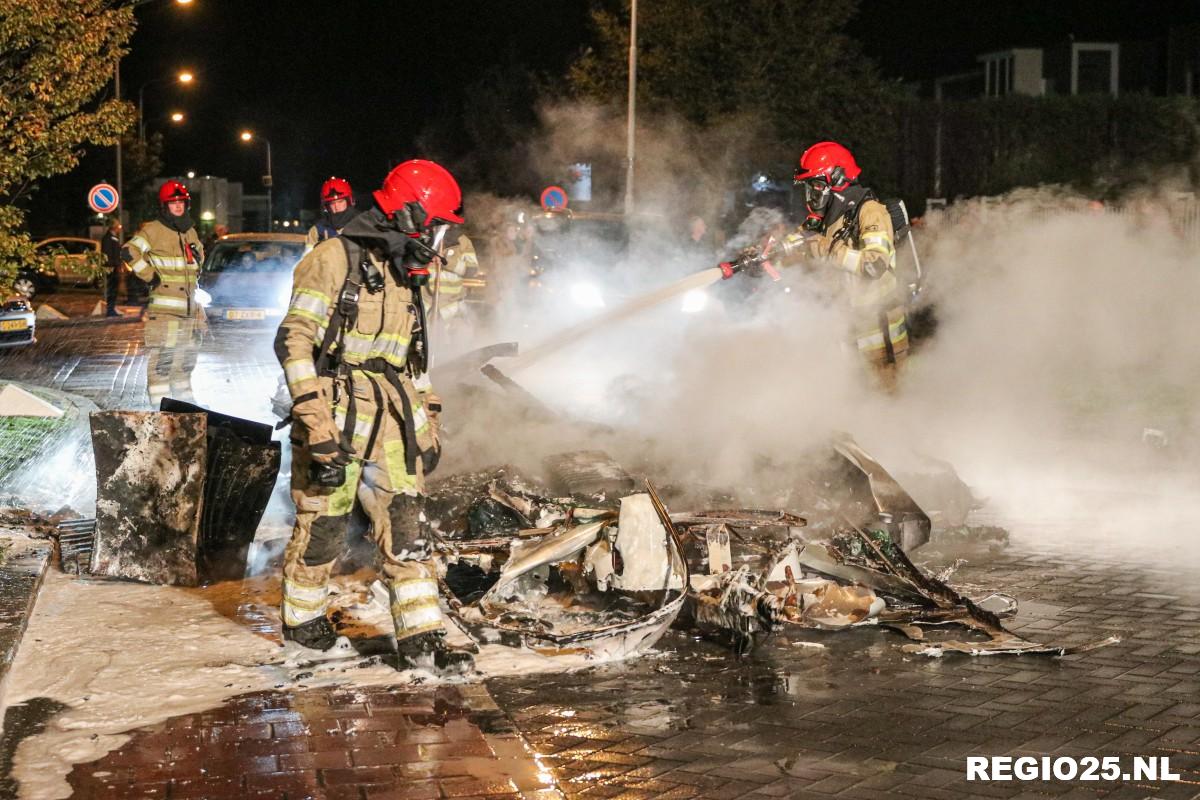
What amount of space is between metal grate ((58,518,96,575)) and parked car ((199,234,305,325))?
6.90 metres

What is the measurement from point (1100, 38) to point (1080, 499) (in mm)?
30203

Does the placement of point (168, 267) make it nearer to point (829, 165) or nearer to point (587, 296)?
point (829, 165)

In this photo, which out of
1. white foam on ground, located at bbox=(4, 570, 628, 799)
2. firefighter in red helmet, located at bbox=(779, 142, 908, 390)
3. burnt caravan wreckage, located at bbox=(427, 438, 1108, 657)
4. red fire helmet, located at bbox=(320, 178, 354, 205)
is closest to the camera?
white foam on ground, located at bbox=(4, 570, 628, 799)

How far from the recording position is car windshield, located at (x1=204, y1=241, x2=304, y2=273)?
1570cm

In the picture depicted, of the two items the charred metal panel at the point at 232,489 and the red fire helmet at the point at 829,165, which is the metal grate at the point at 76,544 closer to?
the charred metal panel at the point at 232,489

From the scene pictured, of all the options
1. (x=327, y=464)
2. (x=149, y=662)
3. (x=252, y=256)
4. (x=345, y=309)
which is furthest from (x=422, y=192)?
(x=252, y=256)

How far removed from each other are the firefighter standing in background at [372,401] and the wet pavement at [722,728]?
43 cm

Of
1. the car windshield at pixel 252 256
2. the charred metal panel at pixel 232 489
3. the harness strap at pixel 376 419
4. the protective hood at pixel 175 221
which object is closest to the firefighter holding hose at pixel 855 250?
the charred metal panel at pixel 232 489

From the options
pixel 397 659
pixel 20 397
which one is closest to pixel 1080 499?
pixel 397 659

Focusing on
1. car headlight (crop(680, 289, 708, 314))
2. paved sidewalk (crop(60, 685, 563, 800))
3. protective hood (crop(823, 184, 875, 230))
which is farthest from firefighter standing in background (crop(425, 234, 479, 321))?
paved sidewalk (crop(60, 685, 563, 800))

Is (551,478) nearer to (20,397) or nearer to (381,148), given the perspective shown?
(20,397)

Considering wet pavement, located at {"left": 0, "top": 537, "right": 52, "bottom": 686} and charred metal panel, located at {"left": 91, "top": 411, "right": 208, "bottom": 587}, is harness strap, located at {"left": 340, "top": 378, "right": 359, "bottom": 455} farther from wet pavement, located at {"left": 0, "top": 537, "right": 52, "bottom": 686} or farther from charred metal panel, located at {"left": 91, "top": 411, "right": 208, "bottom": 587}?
charred metal panel, located at {"left": 91, "top": 411, "right": 208, "bottom": 587}

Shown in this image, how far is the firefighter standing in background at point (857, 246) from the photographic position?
7.98 m

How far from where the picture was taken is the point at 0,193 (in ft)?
31.0
